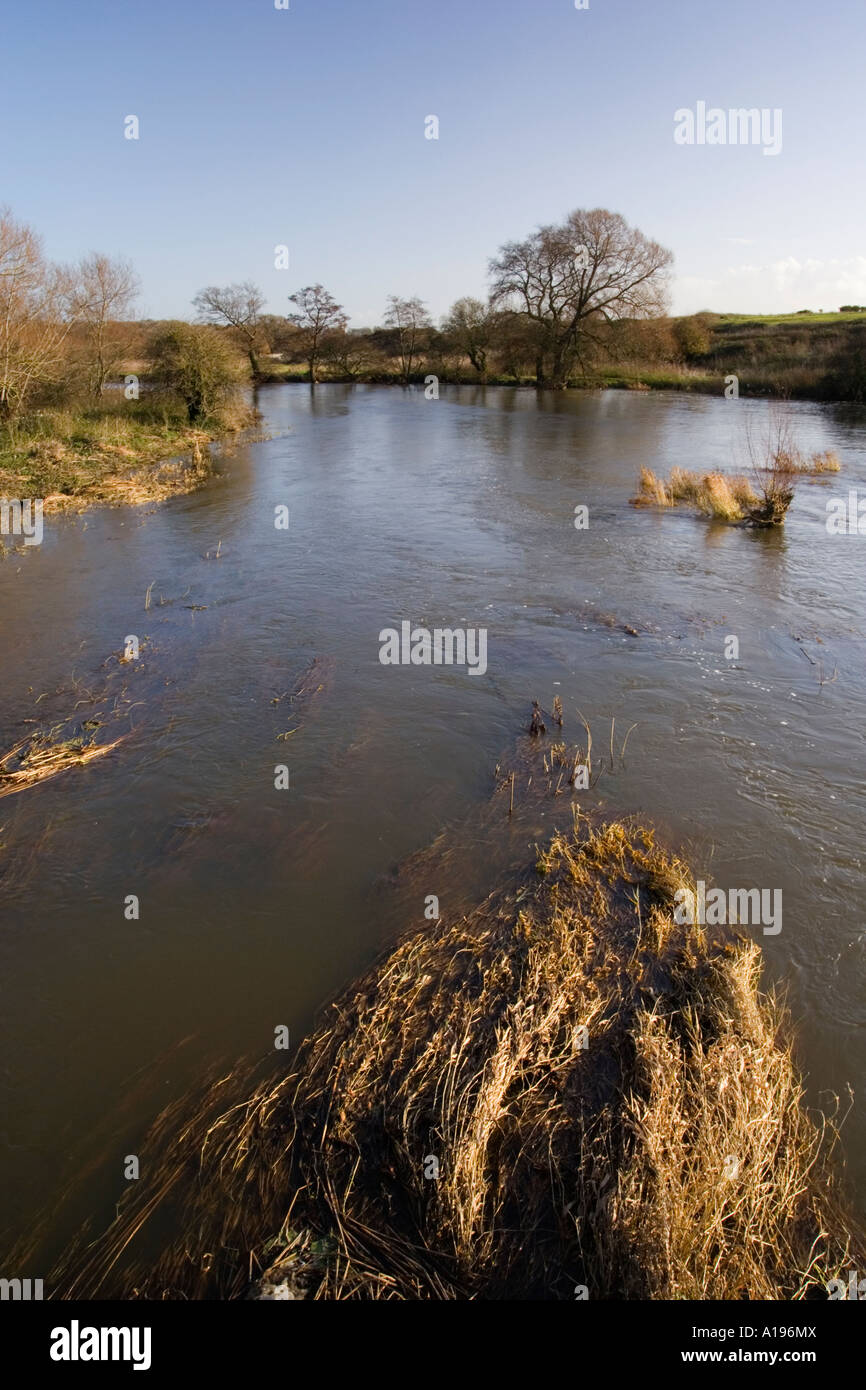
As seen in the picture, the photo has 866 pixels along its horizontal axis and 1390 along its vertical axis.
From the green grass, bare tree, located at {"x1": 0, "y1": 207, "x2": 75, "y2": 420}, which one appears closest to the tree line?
bare tree, located at {"x1": 0, "y1": 207, "x2": 75, "y2": 420}

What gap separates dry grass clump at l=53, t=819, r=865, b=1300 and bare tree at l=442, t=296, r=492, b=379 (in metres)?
50.5

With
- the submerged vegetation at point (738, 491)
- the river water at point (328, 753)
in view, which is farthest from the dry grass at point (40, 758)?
the submerged vegetation at point (738, 491)

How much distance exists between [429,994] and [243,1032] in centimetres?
106

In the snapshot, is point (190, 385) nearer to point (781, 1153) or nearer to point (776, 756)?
point (776, 756)

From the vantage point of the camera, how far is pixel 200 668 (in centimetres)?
856

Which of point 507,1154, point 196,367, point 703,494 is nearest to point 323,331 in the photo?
point 196,367

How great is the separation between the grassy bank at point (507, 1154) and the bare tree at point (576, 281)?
150 feet

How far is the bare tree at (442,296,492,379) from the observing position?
48.7 meters

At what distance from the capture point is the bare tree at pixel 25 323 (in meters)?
18.0

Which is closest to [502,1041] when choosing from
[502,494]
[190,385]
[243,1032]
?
[243,1032]

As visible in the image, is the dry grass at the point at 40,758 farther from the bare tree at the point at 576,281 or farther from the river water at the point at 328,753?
the bare tree at the point at 576,281

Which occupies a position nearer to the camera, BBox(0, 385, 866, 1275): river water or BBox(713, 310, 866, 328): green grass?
BBox(0, 385, 866, 1275): river water

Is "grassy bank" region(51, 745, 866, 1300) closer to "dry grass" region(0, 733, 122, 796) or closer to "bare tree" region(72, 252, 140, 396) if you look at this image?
"dry grass" region(0, 733, 122, 796)

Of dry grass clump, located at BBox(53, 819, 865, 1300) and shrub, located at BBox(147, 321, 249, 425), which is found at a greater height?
shrub, located at BBox(147, 321, 249, 425)
